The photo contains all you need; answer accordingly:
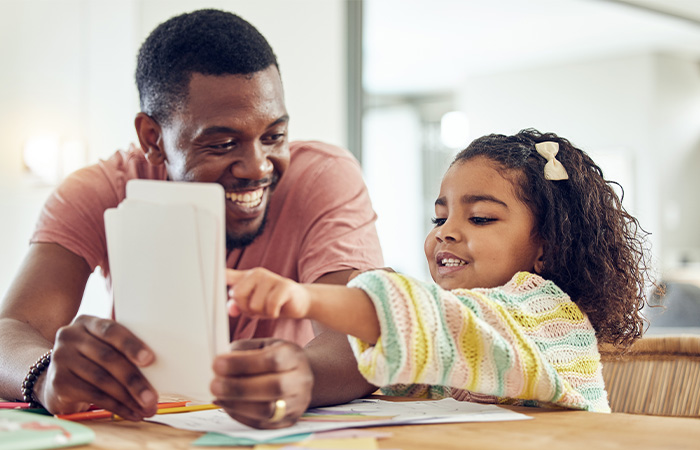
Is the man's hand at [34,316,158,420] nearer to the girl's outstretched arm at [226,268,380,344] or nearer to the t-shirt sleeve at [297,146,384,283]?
the girl's outstretched arm at [226,268,380,344]

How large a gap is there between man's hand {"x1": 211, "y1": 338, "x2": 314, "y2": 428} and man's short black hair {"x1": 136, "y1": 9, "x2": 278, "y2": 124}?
699mm

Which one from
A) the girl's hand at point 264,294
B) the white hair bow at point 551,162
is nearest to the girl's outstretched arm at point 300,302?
the girl's hand at point 264,294

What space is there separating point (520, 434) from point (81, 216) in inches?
39.8

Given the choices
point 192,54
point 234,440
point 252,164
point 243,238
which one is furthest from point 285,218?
point 234,440

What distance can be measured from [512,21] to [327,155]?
18.0ft

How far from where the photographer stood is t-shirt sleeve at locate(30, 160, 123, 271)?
1.48 m

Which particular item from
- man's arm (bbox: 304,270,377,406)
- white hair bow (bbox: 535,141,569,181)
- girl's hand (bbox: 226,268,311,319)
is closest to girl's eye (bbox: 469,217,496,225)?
white hair bow (bbox: 535,141,569,181)

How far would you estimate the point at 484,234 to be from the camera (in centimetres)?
111

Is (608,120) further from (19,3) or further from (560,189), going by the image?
(560,189)

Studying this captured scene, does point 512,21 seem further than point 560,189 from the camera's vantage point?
Yes

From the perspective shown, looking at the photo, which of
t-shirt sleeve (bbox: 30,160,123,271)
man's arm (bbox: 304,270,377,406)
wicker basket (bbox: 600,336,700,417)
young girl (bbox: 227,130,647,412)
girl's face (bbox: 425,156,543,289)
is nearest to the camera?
young girl (bbox: 227,130,647,412)

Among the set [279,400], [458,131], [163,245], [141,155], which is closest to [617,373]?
[279,400]

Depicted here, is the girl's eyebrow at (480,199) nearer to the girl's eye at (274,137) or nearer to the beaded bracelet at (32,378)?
the girl's eye at (274,137)

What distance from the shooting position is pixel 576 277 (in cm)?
112
